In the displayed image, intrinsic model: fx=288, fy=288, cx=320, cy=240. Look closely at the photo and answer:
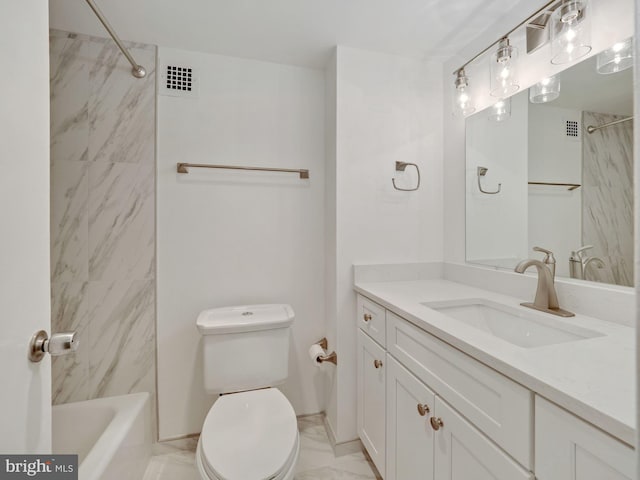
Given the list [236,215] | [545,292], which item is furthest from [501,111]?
[236,215]

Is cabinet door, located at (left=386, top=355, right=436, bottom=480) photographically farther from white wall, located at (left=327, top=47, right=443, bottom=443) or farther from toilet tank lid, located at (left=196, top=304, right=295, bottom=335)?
toilet tank lid, located at (left=196, top=304, right=295, bottom=335)

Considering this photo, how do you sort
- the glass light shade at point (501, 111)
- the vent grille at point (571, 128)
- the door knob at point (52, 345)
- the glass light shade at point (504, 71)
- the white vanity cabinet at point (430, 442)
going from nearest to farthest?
the door knob at point (52, 345)
the white vanity cabinet at point (430, 442)
the vent grille at point (571, 128)
the glass light shade at point (504, 71)
the glass light shade at point (501, 111)

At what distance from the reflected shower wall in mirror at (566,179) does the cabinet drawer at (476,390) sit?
0.64 meters

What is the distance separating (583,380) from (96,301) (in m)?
1.96

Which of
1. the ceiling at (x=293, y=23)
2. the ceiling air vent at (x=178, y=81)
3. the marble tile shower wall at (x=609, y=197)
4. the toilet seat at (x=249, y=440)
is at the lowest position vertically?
the toilet seat at (x=249, y=440)

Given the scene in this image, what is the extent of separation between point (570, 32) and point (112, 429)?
2.36 metres

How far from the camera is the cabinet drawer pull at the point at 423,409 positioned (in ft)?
3.11

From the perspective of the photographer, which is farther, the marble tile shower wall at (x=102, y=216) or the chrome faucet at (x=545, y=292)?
the marble tile shower wall at (x=102, y=216)

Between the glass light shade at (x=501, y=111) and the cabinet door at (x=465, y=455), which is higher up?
the glass light shade at (x=501, y=111)

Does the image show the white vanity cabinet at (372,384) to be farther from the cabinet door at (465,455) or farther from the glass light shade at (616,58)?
the glass light shade at (616,58)

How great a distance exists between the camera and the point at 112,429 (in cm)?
124

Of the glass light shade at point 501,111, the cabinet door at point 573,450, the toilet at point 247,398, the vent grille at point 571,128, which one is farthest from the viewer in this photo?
the glass light shade at point 501,111

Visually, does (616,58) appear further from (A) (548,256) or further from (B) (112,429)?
(B) (112,429)

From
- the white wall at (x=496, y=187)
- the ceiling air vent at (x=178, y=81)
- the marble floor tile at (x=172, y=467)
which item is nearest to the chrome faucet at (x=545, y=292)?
the white wall at (x=496, y=187)
